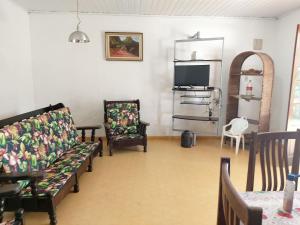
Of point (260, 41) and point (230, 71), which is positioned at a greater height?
point (260, 41)

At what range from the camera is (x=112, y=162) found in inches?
147

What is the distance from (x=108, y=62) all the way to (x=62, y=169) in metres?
2.66

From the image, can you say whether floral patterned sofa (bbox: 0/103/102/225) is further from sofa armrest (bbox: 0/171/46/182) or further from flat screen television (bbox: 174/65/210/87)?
flat screen television (bbox: 174/65/210/87)

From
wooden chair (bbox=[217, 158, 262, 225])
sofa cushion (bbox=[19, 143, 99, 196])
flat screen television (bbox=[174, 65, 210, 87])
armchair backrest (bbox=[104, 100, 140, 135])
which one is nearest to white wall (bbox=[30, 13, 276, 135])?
flat screen television (bbox=[174, 65, 210, 87])

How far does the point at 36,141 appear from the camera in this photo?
8.55 ft

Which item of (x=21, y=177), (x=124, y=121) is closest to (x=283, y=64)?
(x=124, y=121)

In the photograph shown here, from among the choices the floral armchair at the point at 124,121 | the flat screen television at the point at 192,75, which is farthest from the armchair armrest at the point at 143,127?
the flat screen television at the point at 192,75

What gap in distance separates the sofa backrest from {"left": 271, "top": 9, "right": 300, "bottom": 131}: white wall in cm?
379

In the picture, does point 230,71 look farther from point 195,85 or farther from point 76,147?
point 76,147

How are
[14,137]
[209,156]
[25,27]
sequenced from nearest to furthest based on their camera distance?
[14,137] < [209,156] < [25,27]

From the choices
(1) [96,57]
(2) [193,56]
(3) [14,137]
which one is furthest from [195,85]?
(3) [14,137]

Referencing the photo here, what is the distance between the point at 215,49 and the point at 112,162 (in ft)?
9.81

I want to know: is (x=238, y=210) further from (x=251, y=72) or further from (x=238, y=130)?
(x=251, y=72)

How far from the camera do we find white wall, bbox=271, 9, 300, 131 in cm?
421
